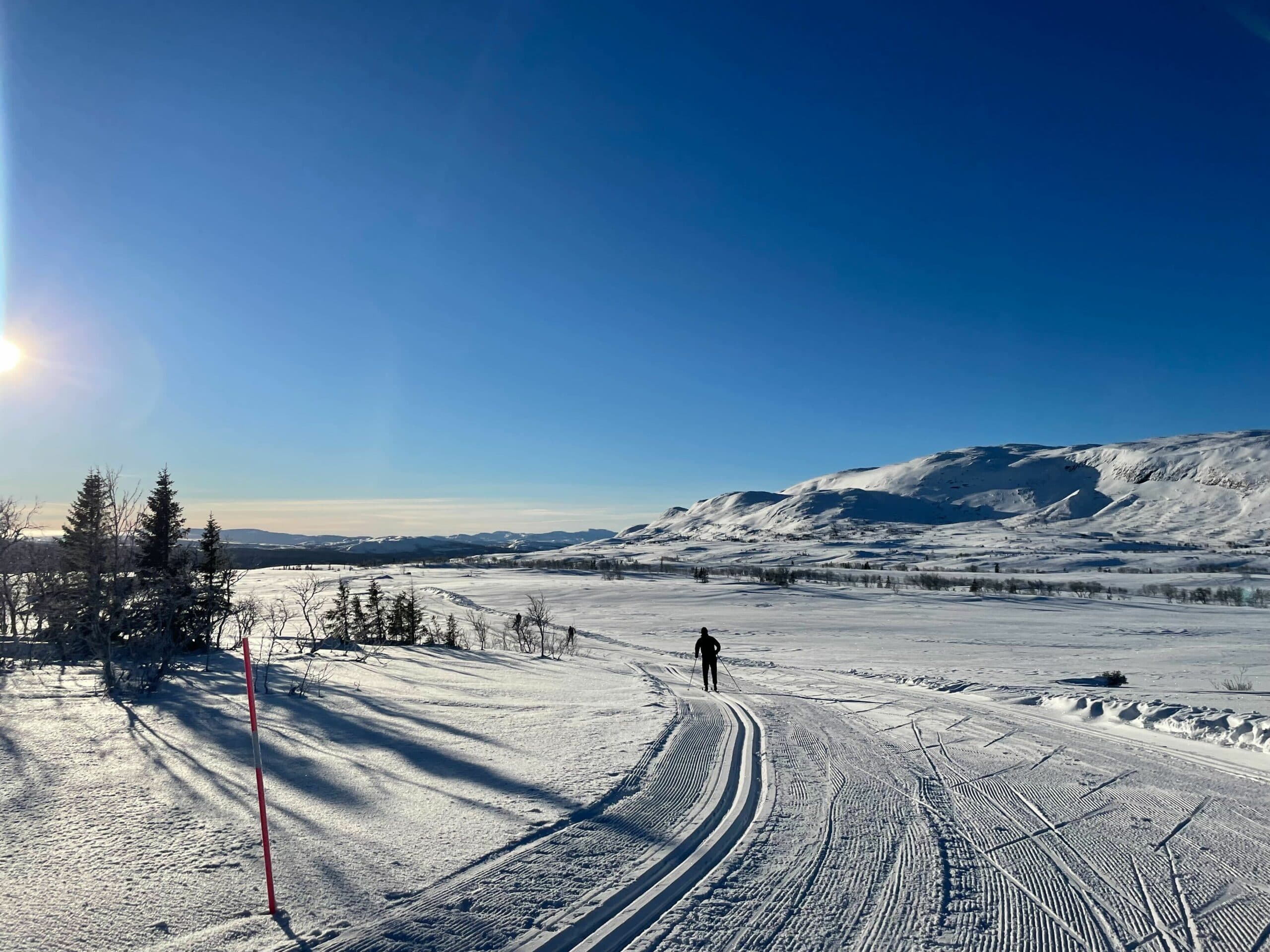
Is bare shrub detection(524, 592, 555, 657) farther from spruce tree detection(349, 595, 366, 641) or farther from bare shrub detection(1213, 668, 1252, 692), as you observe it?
bare shrub detection(1213, 668, 1252, 692)

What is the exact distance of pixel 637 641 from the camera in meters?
36.1

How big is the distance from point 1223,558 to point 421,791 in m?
113

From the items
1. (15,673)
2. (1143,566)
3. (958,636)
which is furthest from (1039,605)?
(15,673)

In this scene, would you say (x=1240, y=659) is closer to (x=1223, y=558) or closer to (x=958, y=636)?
(x=958, y=636)

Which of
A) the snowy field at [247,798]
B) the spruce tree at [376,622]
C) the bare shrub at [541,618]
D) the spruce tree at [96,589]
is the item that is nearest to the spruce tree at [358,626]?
the spruce tree at [376,622]

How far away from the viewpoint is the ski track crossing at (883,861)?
12.5 ft

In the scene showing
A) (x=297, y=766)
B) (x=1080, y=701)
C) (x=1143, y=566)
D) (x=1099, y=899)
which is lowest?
(x=1143, y=566)

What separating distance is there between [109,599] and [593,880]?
10.9 metres

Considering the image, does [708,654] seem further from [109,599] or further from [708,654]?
[109,599]

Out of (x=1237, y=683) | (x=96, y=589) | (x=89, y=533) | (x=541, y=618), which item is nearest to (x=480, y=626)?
(x=541, y=618)

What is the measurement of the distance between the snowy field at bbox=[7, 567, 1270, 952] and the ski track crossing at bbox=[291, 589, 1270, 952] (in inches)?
1.1

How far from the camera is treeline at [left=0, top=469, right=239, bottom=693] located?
11.0 meters

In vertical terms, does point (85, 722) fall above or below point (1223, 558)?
above

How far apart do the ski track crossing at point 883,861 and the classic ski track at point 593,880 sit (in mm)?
16
